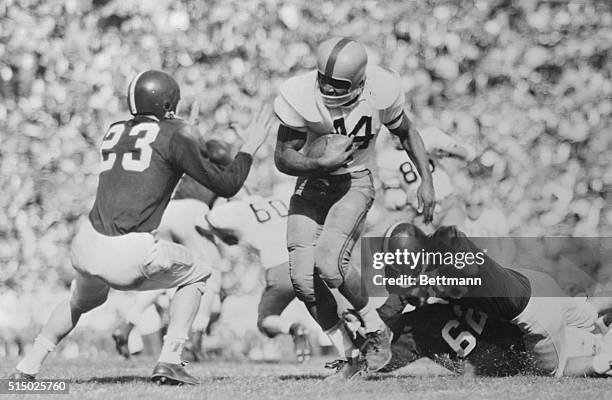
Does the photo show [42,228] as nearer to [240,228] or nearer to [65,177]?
[65,177]

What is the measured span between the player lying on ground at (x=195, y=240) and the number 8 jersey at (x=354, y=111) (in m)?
0.47

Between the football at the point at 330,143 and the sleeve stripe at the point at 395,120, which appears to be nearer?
the football at the point at 330,143

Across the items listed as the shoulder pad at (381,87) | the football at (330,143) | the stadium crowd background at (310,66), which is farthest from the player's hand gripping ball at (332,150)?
the stadium crowd background at (310,66)

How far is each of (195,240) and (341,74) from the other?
1.16 metres

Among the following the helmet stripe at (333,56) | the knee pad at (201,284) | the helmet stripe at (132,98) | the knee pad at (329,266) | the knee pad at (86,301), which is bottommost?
the knee pad at (86,301)

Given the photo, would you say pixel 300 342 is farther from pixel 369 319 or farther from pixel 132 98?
pixel 132 98

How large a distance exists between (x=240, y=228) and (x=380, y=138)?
2.89 feet

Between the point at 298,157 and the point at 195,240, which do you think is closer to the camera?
the point at 298,157

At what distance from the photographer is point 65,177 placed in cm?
568

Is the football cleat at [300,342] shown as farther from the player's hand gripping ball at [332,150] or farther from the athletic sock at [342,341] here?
the player's hand gripping ball at [332,150]

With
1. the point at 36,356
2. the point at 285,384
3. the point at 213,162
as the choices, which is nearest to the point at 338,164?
the point at 213,162

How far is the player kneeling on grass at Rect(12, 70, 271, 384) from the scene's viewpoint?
17.0 ft

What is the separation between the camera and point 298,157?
211 inches

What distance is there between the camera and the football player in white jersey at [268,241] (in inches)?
220
